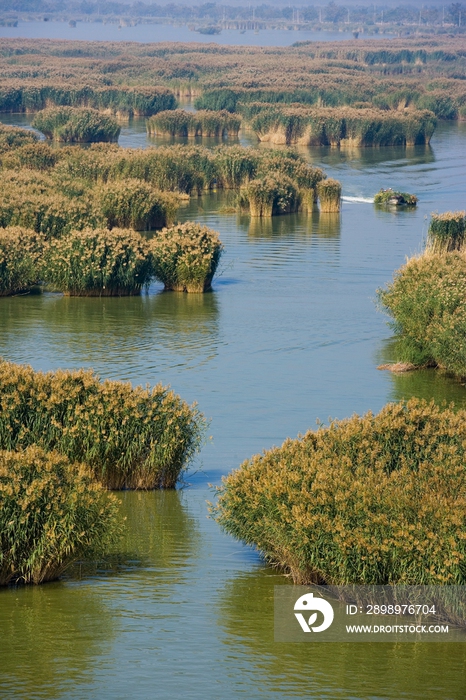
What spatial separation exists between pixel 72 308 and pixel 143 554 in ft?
61.1

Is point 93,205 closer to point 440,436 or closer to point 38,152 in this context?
point 38,152

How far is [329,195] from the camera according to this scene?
5050 centimetres

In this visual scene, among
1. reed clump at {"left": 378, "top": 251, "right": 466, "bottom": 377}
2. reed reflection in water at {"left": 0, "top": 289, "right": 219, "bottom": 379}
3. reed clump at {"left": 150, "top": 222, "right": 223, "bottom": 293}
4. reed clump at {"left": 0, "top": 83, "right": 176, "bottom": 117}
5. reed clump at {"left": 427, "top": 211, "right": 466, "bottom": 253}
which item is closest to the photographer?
reed clump at {"left": 378, "top": 251, "right": 466, "bottom": 377}

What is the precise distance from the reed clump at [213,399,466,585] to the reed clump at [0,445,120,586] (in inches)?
70.2

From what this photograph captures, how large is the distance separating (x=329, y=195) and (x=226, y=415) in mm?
28922

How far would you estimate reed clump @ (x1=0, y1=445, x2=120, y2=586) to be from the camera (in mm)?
13195

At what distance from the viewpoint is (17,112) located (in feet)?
308

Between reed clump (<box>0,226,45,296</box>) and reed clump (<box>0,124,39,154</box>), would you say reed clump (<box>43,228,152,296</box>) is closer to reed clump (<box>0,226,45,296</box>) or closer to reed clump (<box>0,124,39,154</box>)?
reed clump (<box>0,226,45,296</box>)

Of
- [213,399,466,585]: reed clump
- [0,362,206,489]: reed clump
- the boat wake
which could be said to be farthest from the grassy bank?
[213,399,466,585]: reed clump

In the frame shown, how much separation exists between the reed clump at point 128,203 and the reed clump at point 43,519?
2883 centimetres

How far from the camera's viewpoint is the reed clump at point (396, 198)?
2095 inches

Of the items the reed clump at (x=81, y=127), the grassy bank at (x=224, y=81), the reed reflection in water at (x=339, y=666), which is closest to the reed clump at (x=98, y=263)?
the reed reflection in water at (x=339, y=666)

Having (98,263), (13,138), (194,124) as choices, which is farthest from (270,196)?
(194,124)

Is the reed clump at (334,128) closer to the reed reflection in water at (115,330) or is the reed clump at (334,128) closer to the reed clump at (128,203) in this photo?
the reed clump at (128,203)
